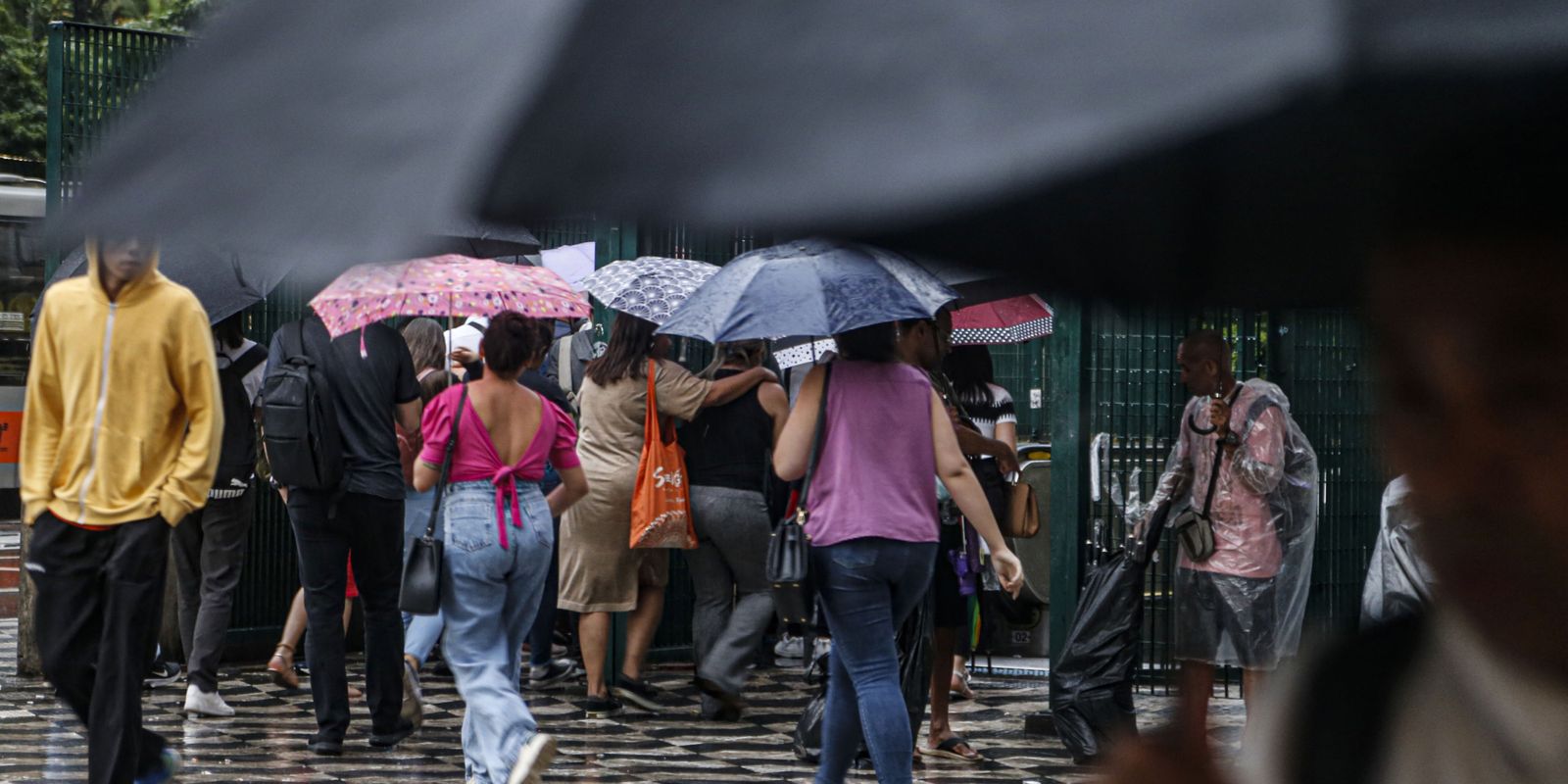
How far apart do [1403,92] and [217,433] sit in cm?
578

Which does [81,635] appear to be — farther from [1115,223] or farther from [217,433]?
[1115,223]

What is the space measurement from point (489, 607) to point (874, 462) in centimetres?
173

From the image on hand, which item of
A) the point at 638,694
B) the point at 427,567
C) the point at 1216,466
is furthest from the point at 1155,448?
the point at 427,567

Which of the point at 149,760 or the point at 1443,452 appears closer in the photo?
the point at 1443,452

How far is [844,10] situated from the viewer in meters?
0.90

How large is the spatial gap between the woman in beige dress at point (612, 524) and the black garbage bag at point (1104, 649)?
2464mm

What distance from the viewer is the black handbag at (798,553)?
631 cm

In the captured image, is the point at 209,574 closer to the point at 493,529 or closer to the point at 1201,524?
the point at 493,529

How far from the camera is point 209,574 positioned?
962 cm

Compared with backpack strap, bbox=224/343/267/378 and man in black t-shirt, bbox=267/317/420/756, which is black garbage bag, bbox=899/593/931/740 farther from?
backpack strap, bbox=224/343/267/378

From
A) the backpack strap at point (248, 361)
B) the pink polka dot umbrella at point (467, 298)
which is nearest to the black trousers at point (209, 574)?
the backpack strap at point (248, 361)

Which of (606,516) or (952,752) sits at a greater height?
(606,516)

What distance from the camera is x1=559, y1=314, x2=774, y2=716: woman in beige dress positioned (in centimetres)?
942

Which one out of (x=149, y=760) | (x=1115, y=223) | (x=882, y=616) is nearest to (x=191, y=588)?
(x=149, y=760)
